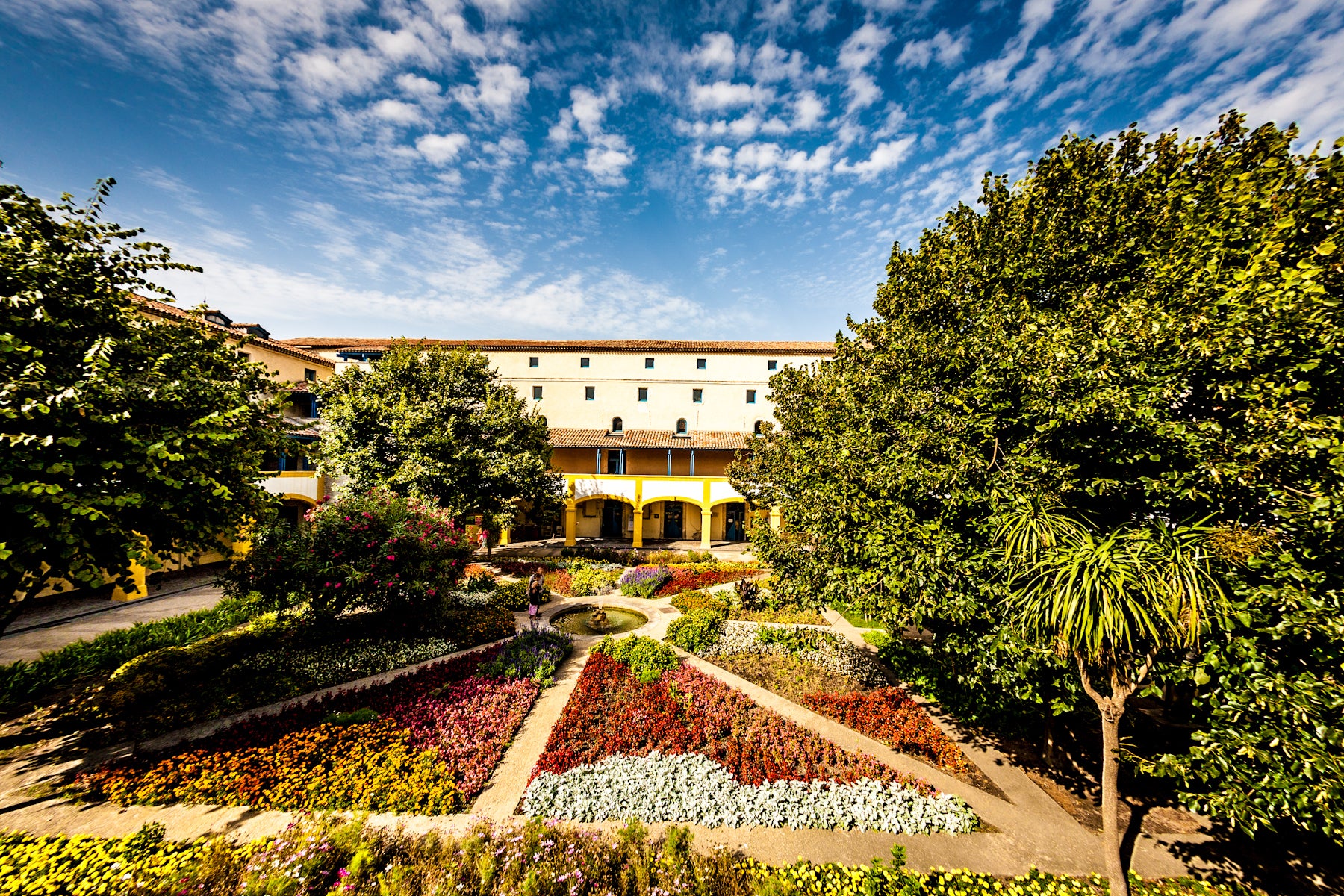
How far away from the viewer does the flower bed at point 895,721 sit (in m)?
7.93

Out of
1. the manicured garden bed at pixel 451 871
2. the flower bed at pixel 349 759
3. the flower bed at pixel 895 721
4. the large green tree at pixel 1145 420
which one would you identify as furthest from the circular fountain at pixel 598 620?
the manicured garden bed at pixel 451 871

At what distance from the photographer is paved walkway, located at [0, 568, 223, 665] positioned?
38.6 ft

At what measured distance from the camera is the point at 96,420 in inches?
223

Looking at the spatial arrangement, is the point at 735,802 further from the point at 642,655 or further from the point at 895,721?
the point at 642,655

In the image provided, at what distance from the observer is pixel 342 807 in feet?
20.6

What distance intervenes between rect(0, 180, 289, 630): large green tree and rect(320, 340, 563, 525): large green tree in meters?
9.36

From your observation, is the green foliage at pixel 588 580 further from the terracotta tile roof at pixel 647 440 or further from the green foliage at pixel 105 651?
the terracotta tile roof at pixel 647 440

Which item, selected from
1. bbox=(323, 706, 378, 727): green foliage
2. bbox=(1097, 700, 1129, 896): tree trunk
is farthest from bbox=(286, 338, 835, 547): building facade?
bbox=(1097, 700, 1129, 896): tree trunk

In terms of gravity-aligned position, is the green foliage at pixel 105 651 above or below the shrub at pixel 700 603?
above

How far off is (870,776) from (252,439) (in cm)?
1229

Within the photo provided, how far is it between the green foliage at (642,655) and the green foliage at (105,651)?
375 inches

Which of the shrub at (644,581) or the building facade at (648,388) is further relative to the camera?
the building facade at (648,388)

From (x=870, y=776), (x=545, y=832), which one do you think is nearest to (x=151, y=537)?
(x=545, y=832)

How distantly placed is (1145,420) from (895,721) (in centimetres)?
682
